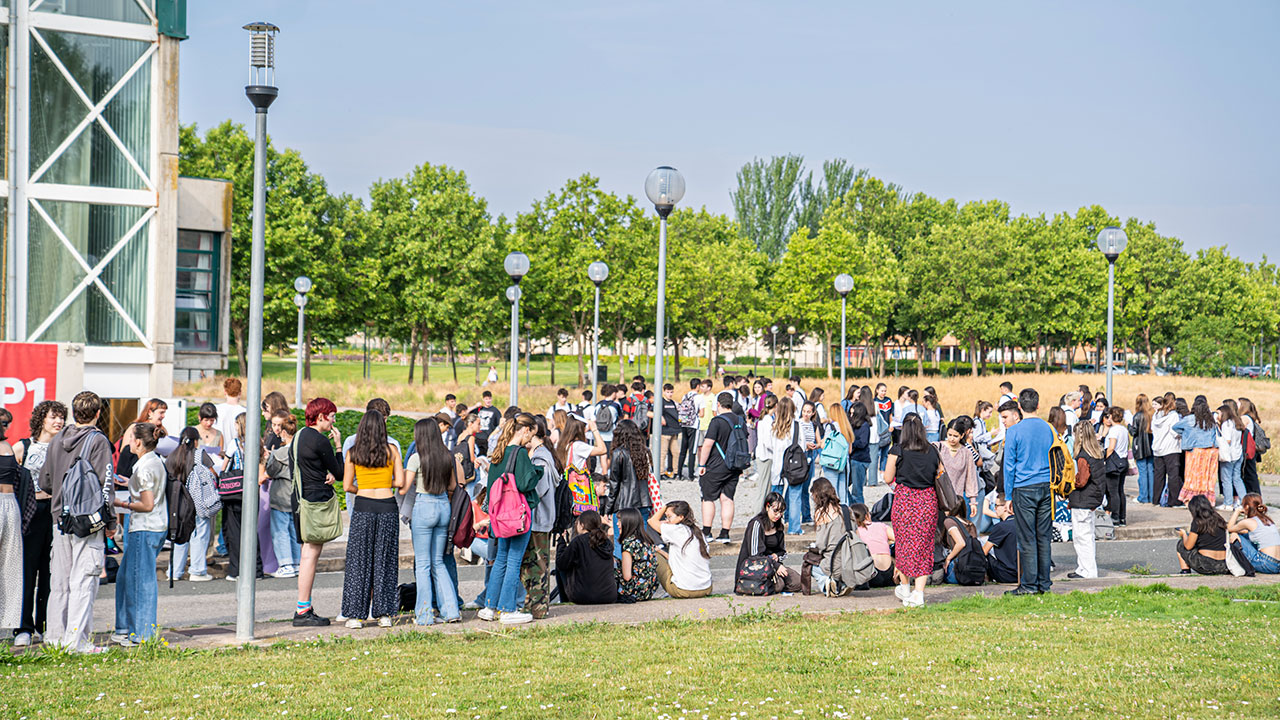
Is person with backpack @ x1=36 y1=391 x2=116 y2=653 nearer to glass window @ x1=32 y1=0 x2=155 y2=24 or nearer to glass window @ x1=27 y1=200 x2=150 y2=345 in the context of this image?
glass window @ x1=27 y1=200 x2=150 y2=345

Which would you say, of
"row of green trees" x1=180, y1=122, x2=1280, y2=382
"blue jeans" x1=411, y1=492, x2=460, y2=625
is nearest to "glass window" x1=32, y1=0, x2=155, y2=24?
"blue jeans" x1=411, y1=492, x2=460, y2=625

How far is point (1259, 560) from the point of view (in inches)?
467

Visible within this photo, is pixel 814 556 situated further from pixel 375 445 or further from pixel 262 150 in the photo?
pixel 262 150

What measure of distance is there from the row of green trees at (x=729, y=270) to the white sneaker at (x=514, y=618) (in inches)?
1682

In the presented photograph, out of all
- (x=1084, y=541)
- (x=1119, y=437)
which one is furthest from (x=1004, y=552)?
(x=1119, y=437)

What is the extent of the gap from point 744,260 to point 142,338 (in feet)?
181

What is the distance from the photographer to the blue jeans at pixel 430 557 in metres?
8.58

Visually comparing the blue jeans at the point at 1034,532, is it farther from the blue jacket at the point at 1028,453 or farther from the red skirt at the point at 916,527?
the red skirt at the point at 916,527

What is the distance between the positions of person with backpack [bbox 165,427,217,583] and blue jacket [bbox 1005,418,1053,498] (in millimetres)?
6830

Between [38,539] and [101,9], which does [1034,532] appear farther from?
[101,9]

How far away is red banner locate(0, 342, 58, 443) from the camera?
15102 millimetres

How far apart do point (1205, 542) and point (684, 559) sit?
224 inches

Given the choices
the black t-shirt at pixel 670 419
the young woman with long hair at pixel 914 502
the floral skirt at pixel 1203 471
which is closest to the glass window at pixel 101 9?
the black t-shirt at pixel 670 419

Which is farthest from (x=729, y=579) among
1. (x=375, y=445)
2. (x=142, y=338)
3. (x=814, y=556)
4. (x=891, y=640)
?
(x=142, y=338)
